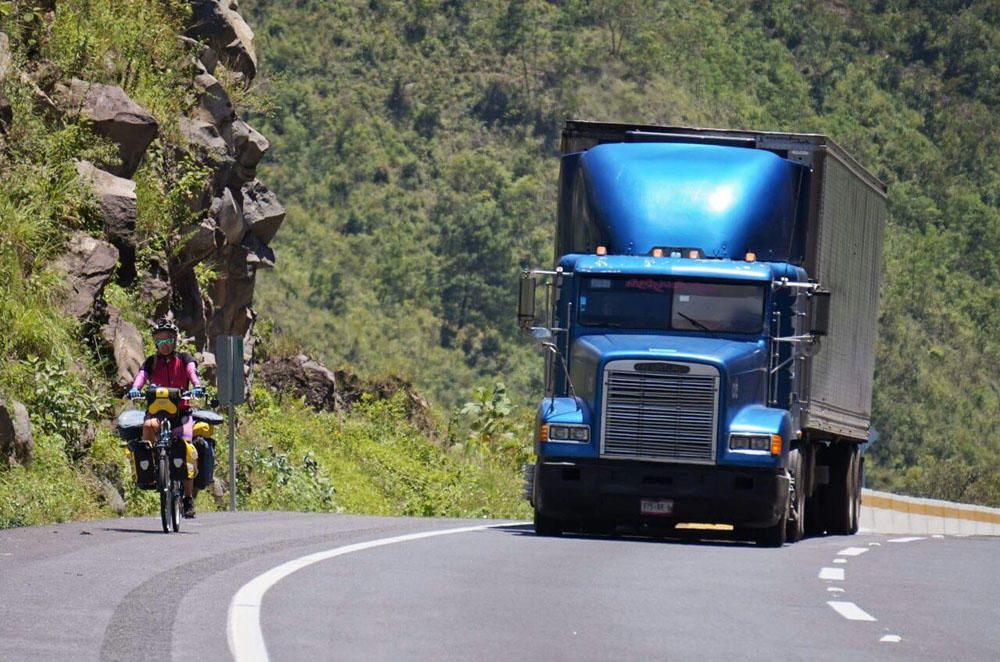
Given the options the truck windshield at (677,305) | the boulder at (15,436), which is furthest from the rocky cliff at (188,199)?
the truck windshield at (677,305)

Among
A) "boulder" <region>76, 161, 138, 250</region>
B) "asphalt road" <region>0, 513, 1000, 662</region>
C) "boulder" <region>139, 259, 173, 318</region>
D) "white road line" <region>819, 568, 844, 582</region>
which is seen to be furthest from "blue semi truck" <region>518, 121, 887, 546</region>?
"boulder" <region>139, 259, 173, 318</region>

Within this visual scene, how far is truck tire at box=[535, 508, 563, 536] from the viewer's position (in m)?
21.3

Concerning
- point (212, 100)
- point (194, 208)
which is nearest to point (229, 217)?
point (212, 100)

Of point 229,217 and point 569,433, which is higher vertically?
point 229,217

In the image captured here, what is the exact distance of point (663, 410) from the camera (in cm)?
2056

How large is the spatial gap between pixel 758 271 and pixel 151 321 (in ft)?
38.1

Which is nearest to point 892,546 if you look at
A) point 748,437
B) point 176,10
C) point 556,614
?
point 748,437

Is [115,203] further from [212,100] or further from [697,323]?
[697,323]

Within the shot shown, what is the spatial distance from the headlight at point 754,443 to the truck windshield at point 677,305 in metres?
1.22

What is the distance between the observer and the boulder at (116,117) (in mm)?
28844

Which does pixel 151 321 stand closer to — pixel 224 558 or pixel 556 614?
pixel 224 558

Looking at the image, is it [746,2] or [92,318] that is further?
[746,2]

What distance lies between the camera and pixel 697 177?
70.9 feet

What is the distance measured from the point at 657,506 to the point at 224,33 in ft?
57.5
